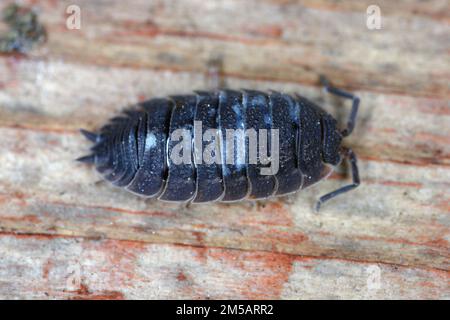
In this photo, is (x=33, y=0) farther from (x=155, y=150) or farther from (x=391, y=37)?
(x=391, y=37)

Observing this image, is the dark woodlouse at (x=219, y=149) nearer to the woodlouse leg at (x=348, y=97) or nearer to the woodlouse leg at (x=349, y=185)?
the woodlouse leg at (x=349, y=185)

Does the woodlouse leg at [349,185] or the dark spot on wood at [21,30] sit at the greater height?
the dark spot on wood at [21,30]

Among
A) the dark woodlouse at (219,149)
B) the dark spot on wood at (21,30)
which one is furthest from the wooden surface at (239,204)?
the dark woodlouse at (219,149)

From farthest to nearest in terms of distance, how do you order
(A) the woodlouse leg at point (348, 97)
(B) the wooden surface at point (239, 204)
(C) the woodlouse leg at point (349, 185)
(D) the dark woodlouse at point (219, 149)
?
(A) the woodlouse leg at point (348, 97) < (C) the woodlouse leg at point (349, 185) < (B) the wooden surface at point (239, 204) < (D) the dark woodlouse at point (219, 149)

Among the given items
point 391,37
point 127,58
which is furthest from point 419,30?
point 127,58

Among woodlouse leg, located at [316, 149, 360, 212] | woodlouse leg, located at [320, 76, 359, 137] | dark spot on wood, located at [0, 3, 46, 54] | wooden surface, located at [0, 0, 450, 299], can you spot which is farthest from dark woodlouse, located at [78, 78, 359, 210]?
dark spot on wood, located at [0, 3, 46, 54]

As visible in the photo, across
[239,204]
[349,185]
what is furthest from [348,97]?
[239,204]

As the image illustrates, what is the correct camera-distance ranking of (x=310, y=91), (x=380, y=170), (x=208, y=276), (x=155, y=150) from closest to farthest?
(x=155, y=150) < (x=208, y=276) < (x=380, y=170) < (x=310, y=91)
